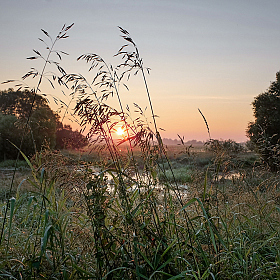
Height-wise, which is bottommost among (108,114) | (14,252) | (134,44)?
(14,252)

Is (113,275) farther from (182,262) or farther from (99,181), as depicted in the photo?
(99,181)

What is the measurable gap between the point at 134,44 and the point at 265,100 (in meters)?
15.1

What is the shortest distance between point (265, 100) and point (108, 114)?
15285 mm

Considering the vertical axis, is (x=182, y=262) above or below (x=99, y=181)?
below

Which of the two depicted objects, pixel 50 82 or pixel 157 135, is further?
pixel 50 82

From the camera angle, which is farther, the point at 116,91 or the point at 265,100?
the point at 265,100

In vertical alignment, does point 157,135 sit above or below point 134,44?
below

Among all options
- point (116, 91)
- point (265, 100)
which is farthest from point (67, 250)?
point (265, 100)

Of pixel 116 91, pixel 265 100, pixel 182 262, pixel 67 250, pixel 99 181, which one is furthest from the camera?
pixel 265 100

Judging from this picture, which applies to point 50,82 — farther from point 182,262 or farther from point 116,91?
point 182,262

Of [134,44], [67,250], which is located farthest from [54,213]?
[134,44]

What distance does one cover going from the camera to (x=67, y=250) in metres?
2.60

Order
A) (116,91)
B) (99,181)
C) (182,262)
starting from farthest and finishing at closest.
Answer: (116,91) < (182,262) < (99,181)

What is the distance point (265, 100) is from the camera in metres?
15.8
